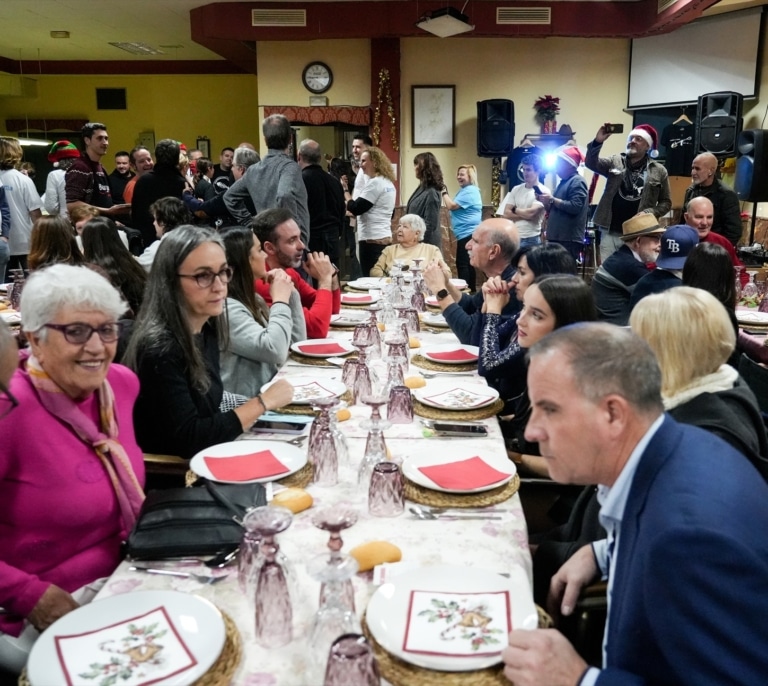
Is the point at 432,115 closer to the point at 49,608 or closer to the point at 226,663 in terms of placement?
the point at 49,608

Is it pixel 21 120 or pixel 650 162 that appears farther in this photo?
pixel 21 120

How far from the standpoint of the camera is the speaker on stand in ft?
21.9

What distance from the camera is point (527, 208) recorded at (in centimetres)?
706

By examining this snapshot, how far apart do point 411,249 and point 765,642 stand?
14.7ft

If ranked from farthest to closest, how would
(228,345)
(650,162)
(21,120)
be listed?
(21,120)
(650,162)
(228,345)

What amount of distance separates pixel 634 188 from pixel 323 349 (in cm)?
400

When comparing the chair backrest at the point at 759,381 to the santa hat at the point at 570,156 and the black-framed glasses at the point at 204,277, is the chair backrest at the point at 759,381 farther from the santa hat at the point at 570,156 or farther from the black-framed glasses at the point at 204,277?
the santa hat at the point at 570,156

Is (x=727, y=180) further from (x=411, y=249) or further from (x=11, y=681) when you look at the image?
(x=11, y=681)

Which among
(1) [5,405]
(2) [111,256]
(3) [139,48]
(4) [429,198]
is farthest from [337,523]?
(3) [139,48]

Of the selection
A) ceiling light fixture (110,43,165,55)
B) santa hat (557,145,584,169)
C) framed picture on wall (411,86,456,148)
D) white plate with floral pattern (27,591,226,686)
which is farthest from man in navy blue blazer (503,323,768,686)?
ceiling light fixture (110,43,165,55)

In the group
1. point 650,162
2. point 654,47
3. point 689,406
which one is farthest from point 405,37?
point 689,406

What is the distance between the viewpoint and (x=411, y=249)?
537 centimetres

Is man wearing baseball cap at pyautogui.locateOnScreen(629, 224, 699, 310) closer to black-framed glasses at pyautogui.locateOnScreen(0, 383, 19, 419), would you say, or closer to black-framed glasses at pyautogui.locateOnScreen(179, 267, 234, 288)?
black-framed glasses at pyautogui.locateOnScreen(179, 267, 234, 288)

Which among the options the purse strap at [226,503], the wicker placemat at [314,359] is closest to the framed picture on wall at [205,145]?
the wicker placemat at [314,359]
